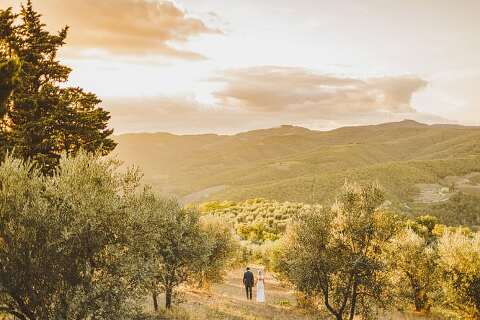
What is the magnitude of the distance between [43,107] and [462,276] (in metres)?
32.6

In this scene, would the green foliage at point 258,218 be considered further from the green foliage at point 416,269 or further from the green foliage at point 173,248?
the green foliage at point 173,248

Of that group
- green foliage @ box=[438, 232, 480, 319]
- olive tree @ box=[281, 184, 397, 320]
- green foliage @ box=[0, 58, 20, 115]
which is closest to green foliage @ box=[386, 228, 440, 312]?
green foliage @ box=[438, 232, 480, 319]

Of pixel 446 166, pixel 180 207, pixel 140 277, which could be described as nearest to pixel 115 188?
pixel 140 277

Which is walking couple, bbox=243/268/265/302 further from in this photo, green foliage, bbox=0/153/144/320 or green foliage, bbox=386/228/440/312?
green foliage, bbox=0/153/144/320

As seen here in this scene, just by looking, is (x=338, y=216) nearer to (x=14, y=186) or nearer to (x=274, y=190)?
(x=14, y=186)

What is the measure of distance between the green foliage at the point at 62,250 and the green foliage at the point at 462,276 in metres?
24.8

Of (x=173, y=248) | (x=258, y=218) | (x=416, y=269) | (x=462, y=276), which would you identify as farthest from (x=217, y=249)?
(x=258, y=218)

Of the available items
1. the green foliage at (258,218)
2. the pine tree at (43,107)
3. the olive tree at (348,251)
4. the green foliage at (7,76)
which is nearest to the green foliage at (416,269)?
the olive tree at (348,251)

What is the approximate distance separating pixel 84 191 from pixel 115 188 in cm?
218

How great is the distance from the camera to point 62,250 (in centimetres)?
1419

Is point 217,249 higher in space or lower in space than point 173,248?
lower

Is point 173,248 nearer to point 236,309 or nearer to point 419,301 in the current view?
point 236,309

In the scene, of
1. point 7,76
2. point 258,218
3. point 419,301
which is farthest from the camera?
point 258,218

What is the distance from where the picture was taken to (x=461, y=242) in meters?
30.3
